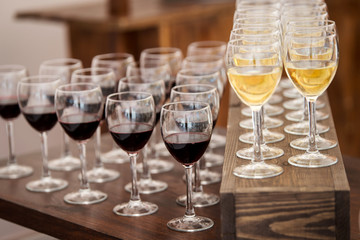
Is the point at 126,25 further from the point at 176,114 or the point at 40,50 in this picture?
the point at 176,114

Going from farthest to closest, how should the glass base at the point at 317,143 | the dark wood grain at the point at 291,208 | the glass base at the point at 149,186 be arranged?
the glass base at the point at 149,186, the glass base at the point at 317,143, the dark wood grain at the point at 291,208

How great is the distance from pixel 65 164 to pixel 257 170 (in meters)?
0.75

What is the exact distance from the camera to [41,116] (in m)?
1.64

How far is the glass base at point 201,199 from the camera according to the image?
1468 mm

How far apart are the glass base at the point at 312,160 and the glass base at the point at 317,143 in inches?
2.5

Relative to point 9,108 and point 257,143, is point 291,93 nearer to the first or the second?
point 257,143

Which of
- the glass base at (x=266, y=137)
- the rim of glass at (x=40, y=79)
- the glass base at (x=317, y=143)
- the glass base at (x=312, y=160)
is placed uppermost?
the rim of glass at (x=40, y=79)

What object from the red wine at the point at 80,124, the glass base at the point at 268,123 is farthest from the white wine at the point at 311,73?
the red wine at the point at 80,124

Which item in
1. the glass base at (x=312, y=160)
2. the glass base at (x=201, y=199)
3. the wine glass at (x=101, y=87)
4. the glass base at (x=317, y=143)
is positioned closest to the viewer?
the glass base at (x=312, y=160)

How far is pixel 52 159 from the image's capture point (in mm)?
1893

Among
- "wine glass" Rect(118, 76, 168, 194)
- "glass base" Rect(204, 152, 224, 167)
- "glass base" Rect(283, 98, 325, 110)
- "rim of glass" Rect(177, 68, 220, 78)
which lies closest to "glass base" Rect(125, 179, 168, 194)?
"wine glass" Rect(118, 76, 168, 194)

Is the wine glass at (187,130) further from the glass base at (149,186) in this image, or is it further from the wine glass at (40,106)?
the wine glass at (40,106)

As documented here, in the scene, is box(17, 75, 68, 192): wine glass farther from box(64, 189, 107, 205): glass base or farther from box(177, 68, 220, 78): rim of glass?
box(177, 68, 220, 78): rim of glass

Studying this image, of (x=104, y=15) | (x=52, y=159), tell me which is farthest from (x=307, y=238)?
(x=104, y=15)
